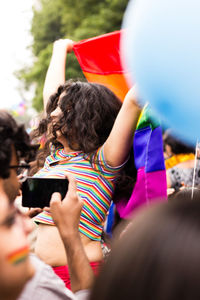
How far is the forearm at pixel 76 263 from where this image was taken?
3.68ft

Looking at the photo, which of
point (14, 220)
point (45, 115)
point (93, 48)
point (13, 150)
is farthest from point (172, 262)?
point (93, 48)

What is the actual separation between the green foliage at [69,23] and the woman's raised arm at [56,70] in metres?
7.50

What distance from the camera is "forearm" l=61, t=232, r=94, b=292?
1.12m

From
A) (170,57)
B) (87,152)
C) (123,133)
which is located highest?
(170,57)

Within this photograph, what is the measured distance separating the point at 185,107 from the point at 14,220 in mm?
551

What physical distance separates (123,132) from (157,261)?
94 centimetres

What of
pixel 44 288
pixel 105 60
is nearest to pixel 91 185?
pixel 44 288

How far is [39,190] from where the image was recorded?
4.69ft

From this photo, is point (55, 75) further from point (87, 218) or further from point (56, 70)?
point (87, 218)

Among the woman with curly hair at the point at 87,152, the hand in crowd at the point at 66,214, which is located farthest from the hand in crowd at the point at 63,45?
the hand in crowd at the point at 66,214

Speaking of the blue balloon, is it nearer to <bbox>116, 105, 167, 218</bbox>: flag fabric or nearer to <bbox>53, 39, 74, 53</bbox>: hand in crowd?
<bbox>116, 105, 167, 218</bbox>: flag fabric

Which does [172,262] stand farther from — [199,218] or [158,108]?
[158,108]

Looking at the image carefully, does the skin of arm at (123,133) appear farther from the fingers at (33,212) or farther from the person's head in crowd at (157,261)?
the person's head in crowd at (157,261)

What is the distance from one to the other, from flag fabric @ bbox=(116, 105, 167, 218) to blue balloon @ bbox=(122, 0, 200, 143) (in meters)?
0.53
